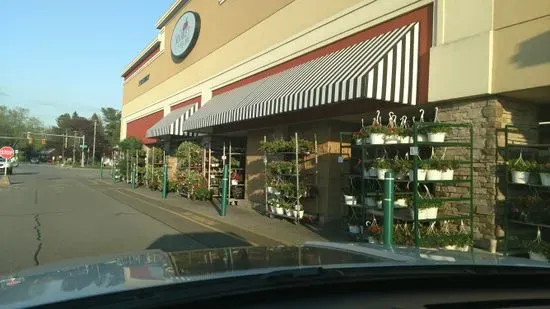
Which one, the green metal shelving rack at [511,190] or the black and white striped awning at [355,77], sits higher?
the black and white striped awning at [355,77]

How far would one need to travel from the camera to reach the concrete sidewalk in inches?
483

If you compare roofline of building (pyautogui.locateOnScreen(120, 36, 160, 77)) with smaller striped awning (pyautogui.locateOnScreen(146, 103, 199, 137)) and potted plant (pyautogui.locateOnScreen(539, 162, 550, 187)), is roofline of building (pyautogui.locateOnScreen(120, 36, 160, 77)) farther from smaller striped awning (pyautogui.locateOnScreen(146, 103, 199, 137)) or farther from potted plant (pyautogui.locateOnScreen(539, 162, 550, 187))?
potted plant (pyautogui.locateOnScreen(539, 162, 550, 187))

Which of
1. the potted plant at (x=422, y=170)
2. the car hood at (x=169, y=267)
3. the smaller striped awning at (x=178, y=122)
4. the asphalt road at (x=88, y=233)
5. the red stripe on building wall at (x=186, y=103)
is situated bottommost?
the asphalt road at (x=88, y=233)

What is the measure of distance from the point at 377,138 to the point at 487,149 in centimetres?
195

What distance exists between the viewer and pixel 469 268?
2633mm

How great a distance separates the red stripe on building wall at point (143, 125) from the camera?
3275cm

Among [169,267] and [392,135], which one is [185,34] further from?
[169,267]

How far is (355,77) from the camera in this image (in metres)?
11.2

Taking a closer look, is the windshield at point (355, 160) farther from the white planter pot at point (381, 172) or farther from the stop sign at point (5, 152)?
the stop sign at point (5, 152)

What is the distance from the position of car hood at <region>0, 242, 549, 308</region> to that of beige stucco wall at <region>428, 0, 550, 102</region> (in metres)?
6.85

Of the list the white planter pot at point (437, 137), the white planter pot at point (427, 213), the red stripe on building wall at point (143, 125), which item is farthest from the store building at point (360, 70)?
the red stripe on building wall at point (143, 125)

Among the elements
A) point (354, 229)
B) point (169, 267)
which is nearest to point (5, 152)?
point (354, 229)

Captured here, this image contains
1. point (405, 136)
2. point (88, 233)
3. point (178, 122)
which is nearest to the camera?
point (405, 136)

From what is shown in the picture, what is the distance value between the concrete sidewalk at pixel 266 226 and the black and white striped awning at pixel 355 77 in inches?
114
